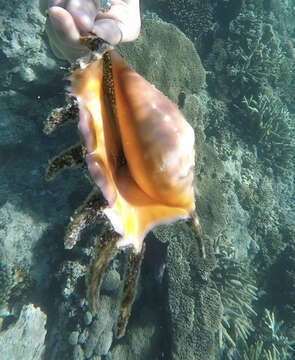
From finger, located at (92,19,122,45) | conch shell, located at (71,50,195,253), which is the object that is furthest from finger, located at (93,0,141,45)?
conch shell, located at (71,50,195,253)

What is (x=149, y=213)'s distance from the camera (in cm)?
99

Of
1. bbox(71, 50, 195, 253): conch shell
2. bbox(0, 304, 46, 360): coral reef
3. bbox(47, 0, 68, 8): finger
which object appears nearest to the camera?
bbox(71, 50, 195, 253): conch shell

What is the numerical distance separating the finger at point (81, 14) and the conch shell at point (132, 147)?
136cm

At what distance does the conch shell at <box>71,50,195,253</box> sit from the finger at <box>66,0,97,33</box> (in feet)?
4.46

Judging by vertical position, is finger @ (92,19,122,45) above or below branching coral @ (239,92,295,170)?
above

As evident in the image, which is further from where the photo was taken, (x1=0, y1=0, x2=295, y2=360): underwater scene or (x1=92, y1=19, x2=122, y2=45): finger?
(x1=92, y1=19, x2=122, y2=45): finger

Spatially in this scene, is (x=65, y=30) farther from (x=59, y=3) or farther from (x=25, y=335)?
(x=25, y=335)

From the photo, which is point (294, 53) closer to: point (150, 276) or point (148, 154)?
point (150, 276)

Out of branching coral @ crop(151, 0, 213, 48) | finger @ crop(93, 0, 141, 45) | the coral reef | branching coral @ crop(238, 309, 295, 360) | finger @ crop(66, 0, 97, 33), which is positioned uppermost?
finger @ crop(66, 0, 97, 33)

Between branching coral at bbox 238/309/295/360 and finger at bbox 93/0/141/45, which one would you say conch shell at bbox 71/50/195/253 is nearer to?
finger at bbox 93/0/141/45

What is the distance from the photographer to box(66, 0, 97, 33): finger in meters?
2.03

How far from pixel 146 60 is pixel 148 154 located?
367cm

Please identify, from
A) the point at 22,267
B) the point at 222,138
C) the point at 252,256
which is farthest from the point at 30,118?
the point at 252,256

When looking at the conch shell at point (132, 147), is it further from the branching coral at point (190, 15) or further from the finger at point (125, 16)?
the branching coral at point (190, 15)
